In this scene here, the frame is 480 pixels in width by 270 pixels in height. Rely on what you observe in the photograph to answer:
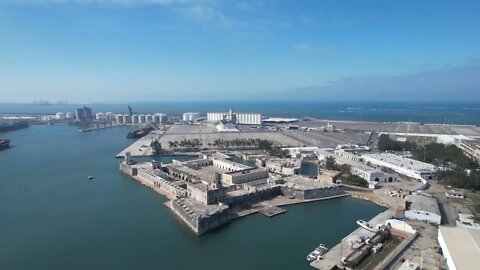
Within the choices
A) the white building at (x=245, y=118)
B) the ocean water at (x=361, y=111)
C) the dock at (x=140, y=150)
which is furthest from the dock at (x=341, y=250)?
the ocean water at (x=361, y=111)

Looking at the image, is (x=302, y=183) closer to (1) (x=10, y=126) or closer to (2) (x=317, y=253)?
(2) (x=317, y=253)

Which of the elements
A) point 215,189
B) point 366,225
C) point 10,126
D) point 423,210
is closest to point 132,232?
point 215,189

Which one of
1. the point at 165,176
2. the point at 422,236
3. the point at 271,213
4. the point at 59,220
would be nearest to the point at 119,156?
the point at 165,176

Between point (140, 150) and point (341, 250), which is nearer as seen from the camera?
point (341, 250)

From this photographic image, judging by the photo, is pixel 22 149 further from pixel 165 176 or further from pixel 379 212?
pixel 379 212

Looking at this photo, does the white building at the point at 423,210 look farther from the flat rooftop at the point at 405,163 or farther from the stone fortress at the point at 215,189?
the flat rooftop at the point at 405,163

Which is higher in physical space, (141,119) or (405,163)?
(141,119)

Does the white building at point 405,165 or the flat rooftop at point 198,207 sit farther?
the white building at point 405,165
